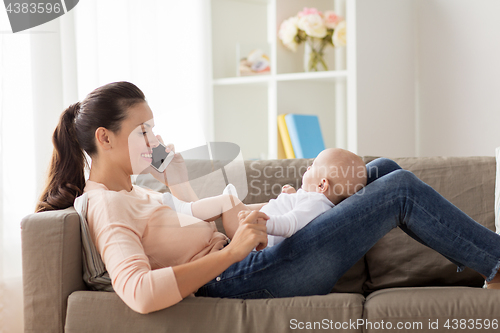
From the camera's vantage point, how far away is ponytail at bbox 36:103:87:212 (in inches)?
50.5

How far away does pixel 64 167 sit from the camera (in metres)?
1.30

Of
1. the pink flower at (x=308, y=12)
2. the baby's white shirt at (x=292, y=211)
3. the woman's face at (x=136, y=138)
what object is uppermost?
the pink flower at (x=308, y=12)

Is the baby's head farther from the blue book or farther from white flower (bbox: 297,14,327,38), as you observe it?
white flower (bbox: 297,14,327,38)

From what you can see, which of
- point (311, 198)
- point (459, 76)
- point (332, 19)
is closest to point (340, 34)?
point (332, 19)

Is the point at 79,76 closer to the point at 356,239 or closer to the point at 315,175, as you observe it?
the point at 315,175

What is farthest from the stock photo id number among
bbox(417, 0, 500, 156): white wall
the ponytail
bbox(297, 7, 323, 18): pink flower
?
bbox(417, 0, 500, 156): white wall

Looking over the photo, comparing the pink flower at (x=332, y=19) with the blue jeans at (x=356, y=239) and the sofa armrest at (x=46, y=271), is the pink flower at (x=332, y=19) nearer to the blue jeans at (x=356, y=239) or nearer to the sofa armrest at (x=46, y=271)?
the blue jeans at (x=356, y=239)

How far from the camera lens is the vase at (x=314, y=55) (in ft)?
8.14

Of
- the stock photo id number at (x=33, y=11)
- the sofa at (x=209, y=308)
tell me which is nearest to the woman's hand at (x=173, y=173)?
the sofa at (x=209, y=308)

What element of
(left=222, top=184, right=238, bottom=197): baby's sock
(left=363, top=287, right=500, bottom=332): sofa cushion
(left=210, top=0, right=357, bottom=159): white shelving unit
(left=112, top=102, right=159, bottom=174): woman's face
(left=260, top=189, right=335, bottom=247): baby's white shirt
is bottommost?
(left=363, top=287, right=500, bottom=332): sofa cushion

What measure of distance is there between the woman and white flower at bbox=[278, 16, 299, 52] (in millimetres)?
1310

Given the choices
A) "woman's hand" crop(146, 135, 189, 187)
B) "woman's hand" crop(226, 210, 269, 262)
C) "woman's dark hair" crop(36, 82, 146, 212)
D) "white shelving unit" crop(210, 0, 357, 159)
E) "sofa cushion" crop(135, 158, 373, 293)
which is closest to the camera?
"woman's hand" crop(226, 210, 269, 262)

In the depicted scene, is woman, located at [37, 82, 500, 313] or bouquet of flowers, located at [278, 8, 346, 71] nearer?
woman, located at [37, 82, 500, 313]

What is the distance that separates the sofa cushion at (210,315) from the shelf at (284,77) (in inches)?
55.7
